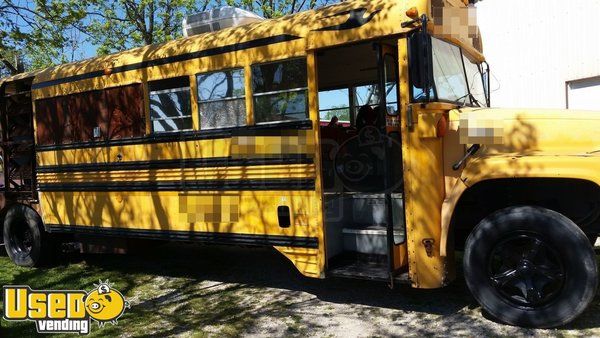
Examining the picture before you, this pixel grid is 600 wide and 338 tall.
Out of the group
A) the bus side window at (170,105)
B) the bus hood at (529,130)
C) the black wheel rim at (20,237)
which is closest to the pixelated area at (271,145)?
the bus side window at (170,105)

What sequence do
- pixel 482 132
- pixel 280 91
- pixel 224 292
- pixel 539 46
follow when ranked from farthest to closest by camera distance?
pixel 539 46, pixel 224 292, pixel 280 91, pixel 482 132

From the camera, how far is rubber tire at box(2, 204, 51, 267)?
6211 mm

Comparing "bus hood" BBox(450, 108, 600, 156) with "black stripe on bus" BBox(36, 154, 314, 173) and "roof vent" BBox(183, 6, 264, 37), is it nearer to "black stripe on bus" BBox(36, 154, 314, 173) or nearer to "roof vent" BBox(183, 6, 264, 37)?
"black stripe on bus" BBox(36, 154, 314, 173)

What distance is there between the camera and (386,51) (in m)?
3.94

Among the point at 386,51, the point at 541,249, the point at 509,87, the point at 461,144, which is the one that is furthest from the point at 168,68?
the point at 509,87

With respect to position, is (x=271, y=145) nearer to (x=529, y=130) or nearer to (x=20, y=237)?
(x=529, y=130)

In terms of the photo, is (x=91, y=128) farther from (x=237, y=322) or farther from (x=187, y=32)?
(x=237, y=322)

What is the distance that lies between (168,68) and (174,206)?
53.9 inches

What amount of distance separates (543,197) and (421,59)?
4.77ft

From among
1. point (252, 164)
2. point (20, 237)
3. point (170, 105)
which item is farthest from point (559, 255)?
point (20, 237)

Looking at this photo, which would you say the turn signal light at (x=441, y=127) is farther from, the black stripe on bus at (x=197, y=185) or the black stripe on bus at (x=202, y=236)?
the black stripe on bus at (x=202, y=236)

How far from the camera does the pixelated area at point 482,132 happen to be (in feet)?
12.2

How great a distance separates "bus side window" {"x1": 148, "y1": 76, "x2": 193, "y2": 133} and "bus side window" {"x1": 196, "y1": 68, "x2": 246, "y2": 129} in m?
0.18

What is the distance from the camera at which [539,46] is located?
410 inches
